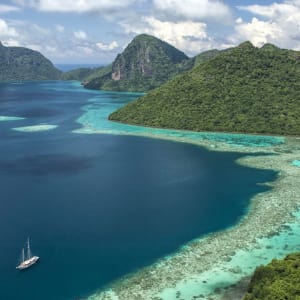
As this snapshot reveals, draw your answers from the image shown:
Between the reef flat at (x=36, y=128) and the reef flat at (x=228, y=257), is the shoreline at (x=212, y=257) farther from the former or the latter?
the reef flat at (x=36, y=128)

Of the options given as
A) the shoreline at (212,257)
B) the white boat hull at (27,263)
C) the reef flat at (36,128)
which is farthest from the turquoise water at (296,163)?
the reef flat at (36,128)

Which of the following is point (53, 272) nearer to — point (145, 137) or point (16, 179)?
point (16, 179)

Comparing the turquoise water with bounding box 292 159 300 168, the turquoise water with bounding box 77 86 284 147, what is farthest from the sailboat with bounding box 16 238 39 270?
the turquoise water with bounding box 77 86 284 147

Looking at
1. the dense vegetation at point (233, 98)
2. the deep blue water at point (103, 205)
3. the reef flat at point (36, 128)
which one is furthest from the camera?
the reef flat at point (36, 128)

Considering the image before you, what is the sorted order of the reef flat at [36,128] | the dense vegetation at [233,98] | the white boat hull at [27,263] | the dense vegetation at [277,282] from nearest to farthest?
the dense vegetation at [277,282] → the white boat hull at [27,263] → the dense vegetation at [233,98] → the reef flat at [36,128]

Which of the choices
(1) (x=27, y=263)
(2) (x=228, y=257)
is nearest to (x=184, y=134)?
(2) (x=228, y=257)

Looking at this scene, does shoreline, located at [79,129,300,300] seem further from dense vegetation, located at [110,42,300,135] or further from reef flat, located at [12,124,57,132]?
reef flat, located at [12,124,57,132]
